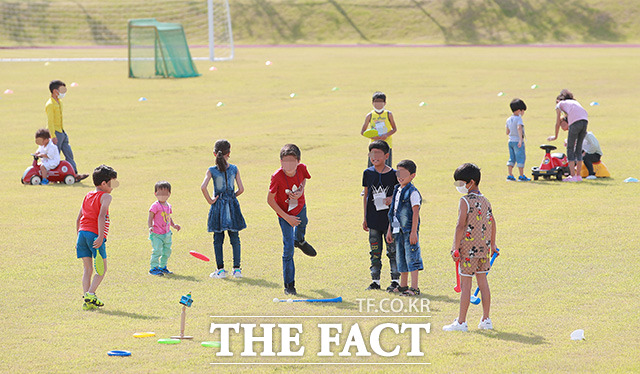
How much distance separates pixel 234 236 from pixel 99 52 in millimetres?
54254

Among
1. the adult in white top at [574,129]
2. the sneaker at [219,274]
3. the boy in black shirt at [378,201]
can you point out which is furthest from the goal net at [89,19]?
the boy in black shirt at [378,201]

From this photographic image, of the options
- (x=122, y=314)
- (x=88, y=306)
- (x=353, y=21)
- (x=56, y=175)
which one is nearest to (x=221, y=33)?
(x=353, y=21)

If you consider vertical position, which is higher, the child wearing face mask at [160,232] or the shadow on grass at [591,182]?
the shadow on grass at [591,182]

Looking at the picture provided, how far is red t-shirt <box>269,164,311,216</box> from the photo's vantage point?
32.2ft

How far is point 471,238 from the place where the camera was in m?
8.28

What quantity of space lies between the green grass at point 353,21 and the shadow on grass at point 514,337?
204ft

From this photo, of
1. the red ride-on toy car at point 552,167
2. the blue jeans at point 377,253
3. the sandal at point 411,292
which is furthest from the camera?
the red ride-on toy car at point 552,167

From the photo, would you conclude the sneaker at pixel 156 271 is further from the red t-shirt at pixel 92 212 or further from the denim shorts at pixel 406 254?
the denim shorts at pixel 406 254

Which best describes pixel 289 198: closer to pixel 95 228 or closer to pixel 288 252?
pixel 288 252

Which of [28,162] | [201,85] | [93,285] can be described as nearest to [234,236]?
[93,285]

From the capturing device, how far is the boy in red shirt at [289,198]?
9.73 m

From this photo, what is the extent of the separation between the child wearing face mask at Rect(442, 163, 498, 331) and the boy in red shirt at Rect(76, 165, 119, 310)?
378cm

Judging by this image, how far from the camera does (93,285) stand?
9305mm

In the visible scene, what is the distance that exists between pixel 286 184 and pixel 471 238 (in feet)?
8.21
